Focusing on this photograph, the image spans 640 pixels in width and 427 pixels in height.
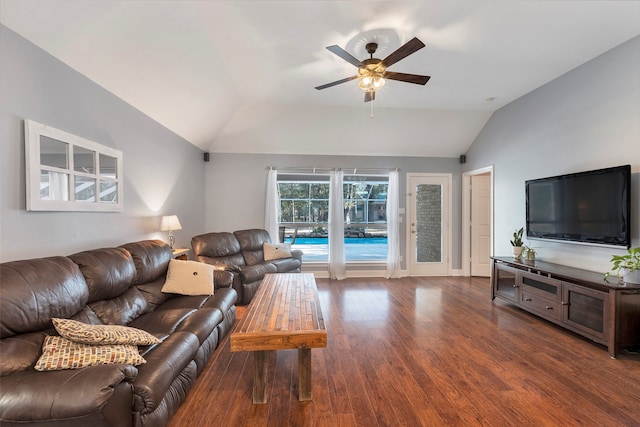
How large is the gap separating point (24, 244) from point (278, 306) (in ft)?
5.86

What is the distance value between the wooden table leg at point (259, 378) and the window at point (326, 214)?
377cm

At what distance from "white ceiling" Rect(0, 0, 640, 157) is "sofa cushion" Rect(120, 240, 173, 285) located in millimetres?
1538

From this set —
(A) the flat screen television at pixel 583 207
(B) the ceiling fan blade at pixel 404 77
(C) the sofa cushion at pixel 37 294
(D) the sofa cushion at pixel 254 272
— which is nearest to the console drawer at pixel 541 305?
(A) the flat screen television at pixel 583 207

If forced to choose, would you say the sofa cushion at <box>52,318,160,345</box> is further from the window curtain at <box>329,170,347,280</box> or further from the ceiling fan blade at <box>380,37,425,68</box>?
the window curtain at <box>329,170,347,280</box>

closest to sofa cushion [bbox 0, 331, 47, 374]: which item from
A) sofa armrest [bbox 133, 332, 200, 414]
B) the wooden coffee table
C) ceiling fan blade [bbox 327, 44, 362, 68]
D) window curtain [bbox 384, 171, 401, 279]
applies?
sofa armrest [bbox 133, 332, 200, 414]

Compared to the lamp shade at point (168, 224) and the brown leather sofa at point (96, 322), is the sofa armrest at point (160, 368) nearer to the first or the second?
the brown leather sofa at point (96, 322)

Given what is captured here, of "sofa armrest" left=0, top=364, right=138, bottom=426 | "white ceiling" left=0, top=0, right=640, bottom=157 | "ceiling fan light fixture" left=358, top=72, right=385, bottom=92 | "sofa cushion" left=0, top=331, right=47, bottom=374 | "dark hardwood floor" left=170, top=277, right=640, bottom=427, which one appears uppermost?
"white ceiling" left=0, top=0, right=640, bottom=157

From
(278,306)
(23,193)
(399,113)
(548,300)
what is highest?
(399,113)

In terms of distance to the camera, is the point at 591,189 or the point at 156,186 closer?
the point at 591,189

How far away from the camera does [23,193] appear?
183cm

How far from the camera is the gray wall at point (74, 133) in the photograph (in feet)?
5.71

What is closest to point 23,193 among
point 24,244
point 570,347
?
point 24,244

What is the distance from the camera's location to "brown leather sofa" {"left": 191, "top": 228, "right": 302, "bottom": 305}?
12.9 ft

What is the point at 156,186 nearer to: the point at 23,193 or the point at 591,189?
the point at 23,193
